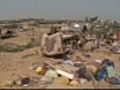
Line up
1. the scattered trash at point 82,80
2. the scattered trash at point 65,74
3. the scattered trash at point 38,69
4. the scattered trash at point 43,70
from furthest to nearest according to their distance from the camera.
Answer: the scattered trash at point 38,69 < the scattered trash at point 43,70 < the scattered trash at point 65,74 < the scattered trash at point 82,80

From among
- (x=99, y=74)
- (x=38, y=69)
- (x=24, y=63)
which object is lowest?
(x=24, y=63)

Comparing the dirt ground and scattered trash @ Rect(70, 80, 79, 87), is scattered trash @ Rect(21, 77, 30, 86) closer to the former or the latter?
the dirt ground

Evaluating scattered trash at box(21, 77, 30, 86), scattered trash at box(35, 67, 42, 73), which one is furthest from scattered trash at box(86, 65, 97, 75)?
scattered trash at box(21, 77, 30, 86)

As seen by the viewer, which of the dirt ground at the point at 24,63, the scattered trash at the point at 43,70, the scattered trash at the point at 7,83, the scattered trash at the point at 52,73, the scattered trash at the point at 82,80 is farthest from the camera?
the scattered trash at the point at 43,70

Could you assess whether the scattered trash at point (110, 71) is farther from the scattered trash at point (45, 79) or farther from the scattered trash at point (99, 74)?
the scattered trash at point (45, 79)

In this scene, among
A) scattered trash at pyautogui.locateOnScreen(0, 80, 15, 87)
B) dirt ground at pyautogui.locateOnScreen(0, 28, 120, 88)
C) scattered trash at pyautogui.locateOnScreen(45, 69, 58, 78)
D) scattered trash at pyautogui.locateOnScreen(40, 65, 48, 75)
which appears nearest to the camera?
scattered trash at pyautogui.locateOnScreen(0, 80, 15, 87)

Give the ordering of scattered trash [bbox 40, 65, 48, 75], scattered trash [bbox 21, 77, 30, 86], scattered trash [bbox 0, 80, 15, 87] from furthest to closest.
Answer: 1. scattered trash [bbox 40, 65, 48, 75]
2. scattered trash [bbox 21, 77, 30, 86]
3. scattered trash [bbox 0, 80, 15, 87]

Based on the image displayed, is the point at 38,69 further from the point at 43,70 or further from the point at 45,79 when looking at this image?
the point at 45,79

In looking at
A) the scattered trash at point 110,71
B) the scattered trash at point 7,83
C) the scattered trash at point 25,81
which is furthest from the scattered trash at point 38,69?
the scattered trash at point 110,71

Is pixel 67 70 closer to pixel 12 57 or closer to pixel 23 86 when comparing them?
pixel 23 86

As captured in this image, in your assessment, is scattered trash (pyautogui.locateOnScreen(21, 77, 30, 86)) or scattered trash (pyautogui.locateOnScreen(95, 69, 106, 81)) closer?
scattered trash (pyautogui.locateOnScreen(21, 77, 30, 86))

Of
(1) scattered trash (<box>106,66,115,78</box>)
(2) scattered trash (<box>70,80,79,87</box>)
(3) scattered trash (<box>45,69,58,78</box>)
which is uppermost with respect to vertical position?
(1) scattered trash (<box>106,66,115,78</box>)

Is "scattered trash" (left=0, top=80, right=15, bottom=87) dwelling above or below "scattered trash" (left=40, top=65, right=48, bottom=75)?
below

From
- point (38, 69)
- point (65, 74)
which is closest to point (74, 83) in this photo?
point (65, 74)
